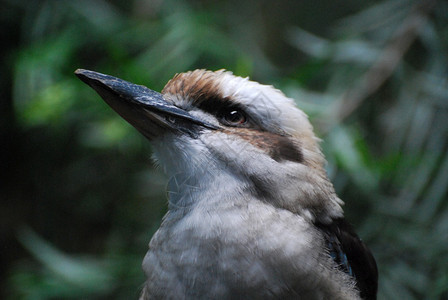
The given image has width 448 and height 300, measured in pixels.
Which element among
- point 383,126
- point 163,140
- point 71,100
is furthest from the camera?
point 383,126

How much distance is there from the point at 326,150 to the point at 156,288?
3.40 ft

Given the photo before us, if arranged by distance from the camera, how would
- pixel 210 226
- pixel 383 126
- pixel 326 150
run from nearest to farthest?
pixel 210 226 → pixel 326 150 → pixel 383 126

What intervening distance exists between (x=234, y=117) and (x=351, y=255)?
0.47m

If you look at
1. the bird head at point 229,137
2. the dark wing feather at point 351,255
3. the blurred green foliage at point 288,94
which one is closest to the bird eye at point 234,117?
the bird head at point 229,137

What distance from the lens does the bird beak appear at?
1.20 meters

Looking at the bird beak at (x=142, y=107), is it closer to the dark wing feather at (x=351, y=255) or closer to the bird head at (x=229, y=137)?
the bird head at (x=229, y=137)

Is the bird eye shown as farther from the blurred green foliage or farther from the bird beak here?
the blurred green foliage

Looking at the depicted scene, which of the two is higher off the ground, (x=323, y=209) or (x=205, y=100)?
(x=205, y=100)

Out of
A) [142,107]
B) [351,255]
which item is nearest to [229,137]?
[142,107]

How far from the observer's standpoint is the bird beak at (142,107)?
120cm

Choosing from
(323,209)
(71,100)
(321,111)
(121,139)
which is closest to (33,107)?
(71,100)

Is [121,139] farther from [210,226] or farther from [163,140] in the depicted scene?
[210,226]

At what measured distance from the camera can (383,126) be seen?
249cm

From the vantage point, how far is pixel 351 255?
1384 mm
